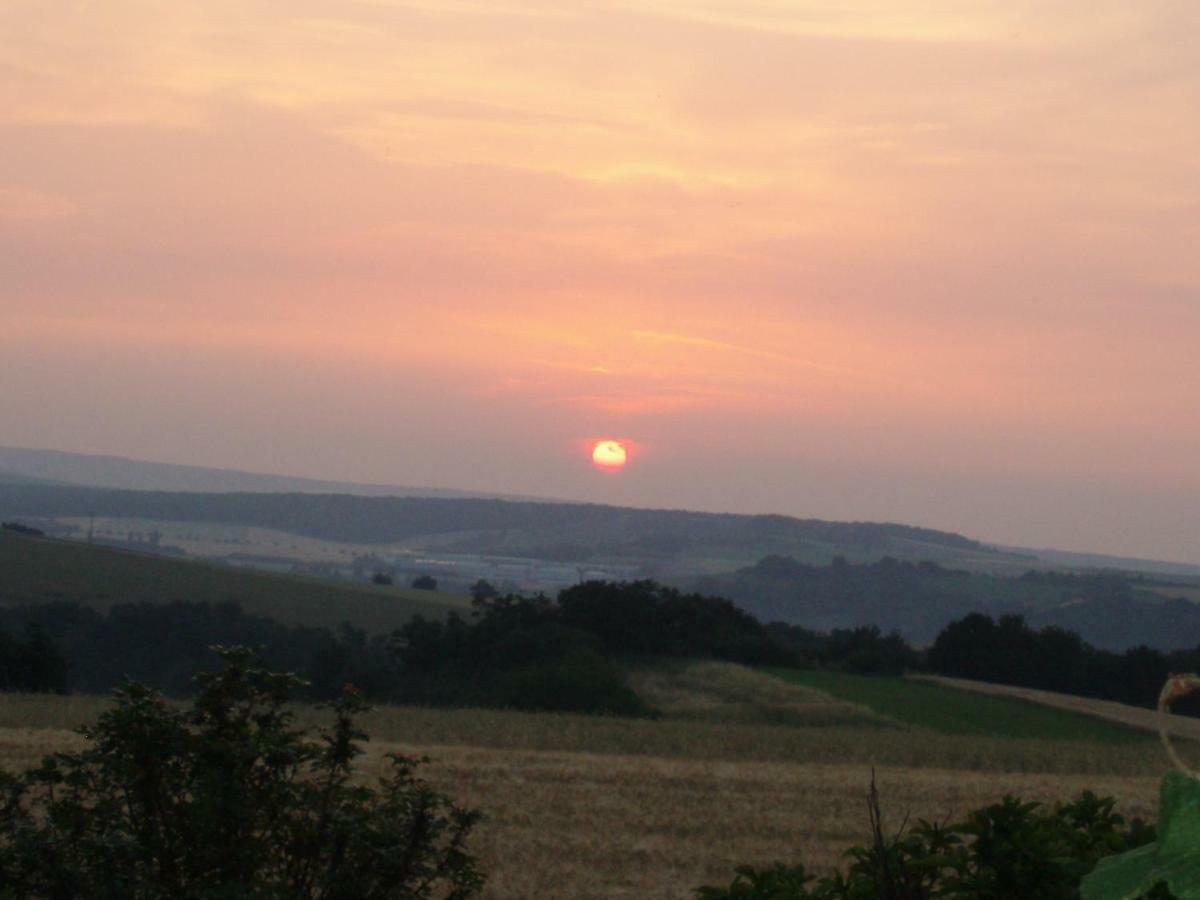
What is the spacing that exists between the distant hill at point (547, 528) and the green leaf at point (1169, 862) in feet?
485

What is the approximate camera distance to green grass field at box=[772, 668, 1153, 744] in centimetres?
3944

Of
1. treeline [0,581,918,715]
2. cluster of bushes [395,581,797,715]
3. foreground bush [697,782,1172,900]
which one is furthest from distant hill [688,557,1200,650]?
foreground bush [697,782,1172,900]

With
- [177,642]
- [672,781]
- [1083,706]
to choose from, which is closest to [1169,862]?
[672,781]

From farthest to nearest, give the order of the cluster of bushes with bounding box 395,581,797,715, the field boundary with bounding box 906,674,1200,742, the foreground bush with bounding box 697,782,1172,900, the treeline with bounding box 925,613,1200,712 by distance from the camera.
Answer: the treeline with bounding box 925,613,1200,712
the cluster of bushes with bounding box 395,581,797,715
the field boundary with bounding box 906,674,1200,742
the foreground bush with bounding box 697,782,1172,900

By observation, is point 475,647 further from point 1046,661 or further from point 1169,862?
point 1169,862

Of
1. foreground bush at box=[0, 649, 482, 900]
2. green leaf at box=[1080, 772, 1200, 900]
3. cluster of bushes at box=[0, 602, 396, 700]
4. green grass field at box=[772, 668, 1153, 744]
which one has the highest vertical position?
green leaf at box=[1080, 772, 1200, 900]

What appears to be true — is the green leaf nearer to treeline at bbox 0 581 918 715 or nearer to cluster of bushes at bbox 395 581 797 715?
treeline at bbox 0 581 918 715

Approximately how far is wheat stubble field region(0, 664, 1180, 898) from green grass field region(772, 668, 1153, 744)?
2.27 m

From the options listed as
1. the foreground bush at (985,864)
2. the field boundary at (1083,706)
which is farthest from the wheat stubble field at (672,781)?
the field boundary at (1083,706)

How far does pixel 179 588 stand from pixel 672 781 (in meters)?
62.2

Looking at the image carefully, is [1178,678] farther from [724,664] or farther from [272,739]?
[724,664]

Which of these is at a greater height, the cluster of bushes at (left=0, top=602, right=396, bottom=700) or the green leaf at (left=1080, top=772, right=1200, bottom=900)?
the green leaf at (left=1080, top=772, right=1200, bottom=900)

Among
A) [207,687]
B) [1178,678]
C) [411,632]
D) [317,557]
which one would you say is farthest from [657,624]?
[317,557]

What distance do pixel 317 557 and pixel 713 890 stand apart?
162 metres
